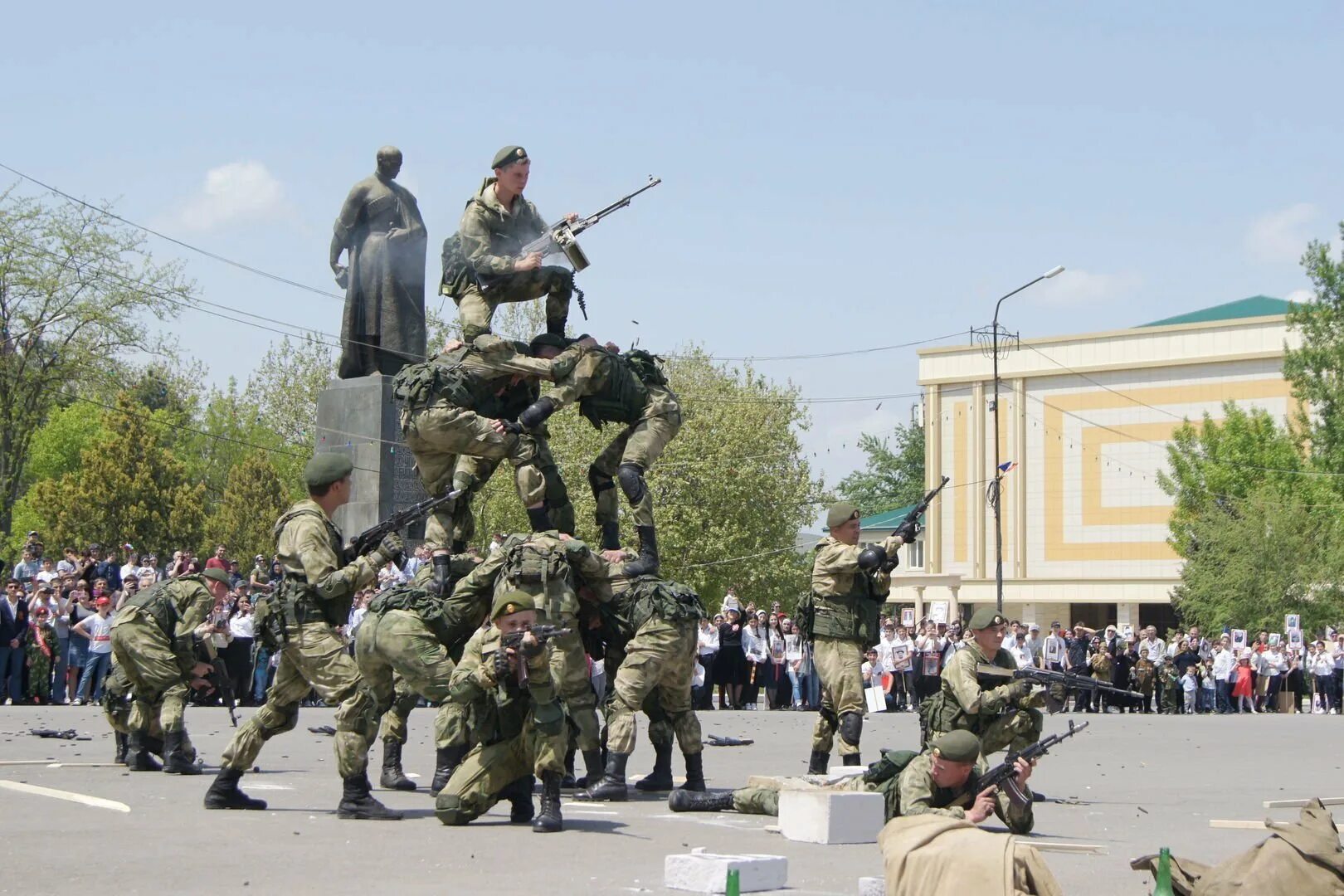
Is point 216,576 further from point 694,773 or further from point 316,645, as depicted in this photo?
point 694,773

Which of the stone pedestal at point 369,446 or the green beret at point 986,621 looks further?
the stone pedestal at point 369,446

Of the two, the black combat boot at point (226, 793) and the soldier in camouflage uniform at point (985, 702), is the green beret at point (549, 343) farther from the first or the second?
the black combat boot at point (226, 793)

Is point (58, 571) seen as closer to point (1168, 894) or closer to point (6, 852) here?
point (6, 852)

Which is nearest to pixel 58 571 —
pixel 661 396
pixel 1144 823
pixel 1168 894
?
pixel 661 396

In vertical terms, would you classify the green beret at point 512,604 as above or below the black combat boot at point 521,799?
above

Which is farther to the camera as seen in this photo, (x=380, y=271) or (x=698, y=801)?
(x=380, y=271)

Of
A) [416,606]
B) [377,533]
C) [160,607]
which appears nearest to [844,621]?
[416,606]

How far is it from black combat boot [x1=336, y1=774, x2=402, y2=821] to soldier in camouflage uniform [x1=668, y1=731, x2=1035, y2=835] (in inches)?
74.8

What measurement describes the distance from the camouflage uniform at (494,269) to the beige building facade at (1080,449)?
179ft

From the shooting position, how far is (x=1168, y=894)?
24.7 feet

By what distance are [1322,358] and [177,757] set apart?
51.2 metres

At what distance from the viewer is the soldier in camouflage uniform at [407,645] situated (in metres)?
11.5

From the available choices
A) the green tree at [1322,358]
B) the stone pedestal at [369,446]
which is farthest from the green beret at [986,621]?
the green tree at [1322,358]

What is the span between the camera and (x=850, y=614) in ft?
44.3
